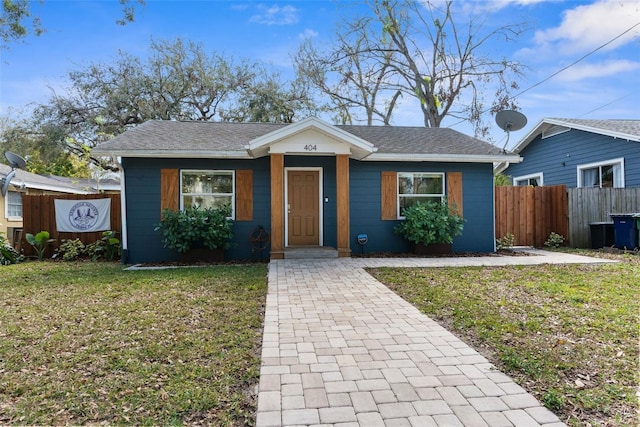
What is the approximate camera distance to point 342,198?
859 centimetres

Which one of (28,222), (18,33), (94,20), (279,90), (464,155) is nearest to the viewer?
(18,33)

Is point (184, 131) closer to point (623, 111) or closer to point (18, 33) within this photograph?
point (18, 33)

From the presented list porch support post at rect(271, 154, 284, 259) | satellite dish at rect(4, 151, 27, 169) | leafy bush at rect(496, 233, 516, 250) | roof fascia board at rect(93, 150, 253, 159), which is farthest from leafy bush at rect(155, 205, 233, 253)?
leafy bush at rect(496, 233, 516, 250)

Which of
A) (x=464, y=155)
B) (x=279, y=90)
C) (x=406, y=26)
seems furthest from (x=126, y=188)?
(x=406, y=26)

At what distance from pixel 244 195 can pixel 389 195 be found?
3690 millimetres

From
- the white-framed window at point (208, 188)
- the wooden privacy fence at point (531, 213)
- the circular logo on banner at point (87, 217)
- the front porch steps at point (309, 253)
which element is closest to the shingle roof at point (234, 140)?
the white-framed window at point (208, 188)

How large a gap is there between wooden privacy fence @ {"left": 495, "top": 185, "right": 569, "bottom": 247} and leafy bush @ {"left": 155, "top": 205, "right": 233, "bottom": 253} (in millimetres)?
7974

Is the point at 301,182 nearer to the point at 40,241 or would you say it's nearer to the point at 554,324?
the point at 554,324

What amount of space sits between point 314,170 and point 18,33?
20.6 ft

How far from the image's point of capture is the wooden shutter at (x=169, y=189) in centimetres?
874

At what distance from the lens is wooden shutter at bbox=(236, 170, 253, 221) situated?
8.96 m

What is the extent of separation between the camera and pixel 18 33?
6352 millimetres

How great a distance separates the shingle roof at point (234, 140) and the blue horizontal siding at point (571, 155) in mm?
4921

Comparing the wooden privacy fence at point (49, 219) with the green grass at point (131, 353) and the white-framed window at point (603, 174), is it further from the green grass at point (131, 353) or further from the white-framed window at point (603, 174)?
the white-framed window at point (603, 174)
